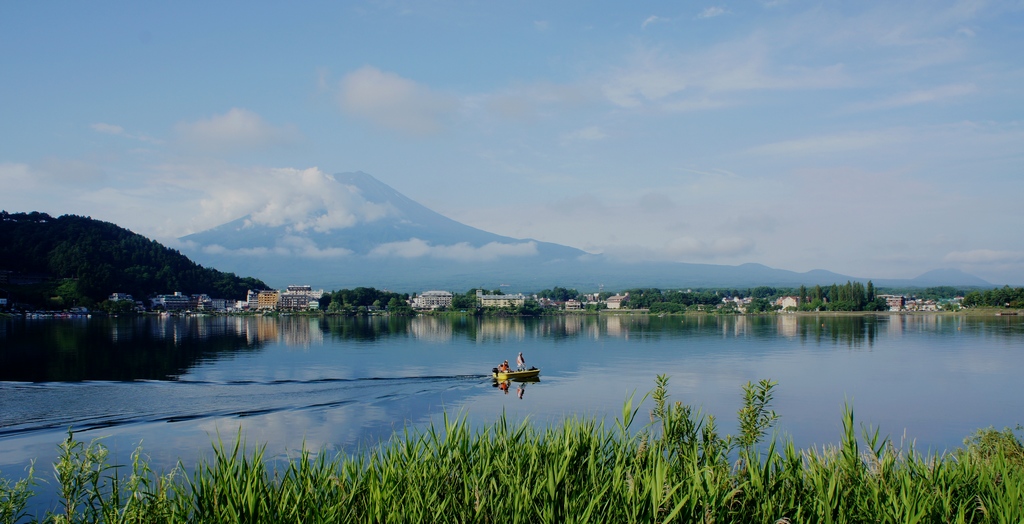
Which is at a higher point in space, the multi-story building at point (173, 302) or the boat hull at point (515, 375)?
the multi-story building at point (173, 302)

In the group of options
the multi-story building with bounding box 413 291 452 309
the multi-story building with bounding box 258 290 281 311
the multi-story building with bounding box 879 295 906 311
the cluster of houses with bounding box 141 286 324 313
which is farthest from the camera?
the multi-story building with bounding box 879 295 906 311

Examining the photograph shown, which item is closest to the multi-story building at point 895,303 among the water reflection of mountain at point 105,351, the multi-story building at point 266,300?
the multi-story building at point 266,300

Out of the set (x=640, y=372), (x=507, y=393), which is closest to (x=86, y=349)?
(x=507, y=393)

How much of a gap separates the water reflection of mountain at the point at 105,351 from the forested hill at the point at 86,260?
19.0 meters

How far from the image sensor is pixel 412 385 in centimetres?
2127

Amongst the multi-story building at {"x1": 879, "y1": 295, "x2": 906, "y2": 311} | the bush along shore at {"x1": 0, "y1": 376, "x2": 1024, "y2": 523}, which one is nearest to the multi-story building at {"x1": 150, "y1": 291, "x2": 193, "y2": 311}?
the bush along shore at {"x1": 0, "y1": 376, "x2": 1024, "y2": 523}

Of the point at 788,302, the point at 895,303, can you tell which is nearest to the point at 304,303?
the point at 788,302

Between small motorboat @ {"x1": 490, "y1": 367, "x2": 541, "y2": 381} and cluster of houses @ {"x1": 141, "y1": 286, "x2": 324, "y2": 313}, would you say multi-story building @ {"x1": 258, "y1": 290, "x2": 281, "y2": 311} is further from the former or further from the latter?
small motorboat @ {"x1": 490, "y1": 367, "x2": 541, "y2": 381}

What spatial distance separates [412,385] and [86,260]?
5701cm

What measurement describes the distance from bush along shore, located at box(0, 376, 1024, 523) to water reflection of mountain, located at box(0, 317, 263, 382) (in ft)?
61.8

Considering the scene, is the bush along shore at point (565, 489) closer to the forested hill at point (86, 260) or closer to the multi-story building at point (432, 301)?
the forested hill at point (86, 260)

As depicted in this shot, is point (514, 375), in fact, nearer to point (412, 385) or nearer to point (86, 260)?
point (412, 385)

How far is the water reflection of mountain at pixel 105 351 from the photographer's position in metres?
22.0

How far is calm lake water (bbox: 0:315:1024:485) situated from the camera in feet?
47.1
